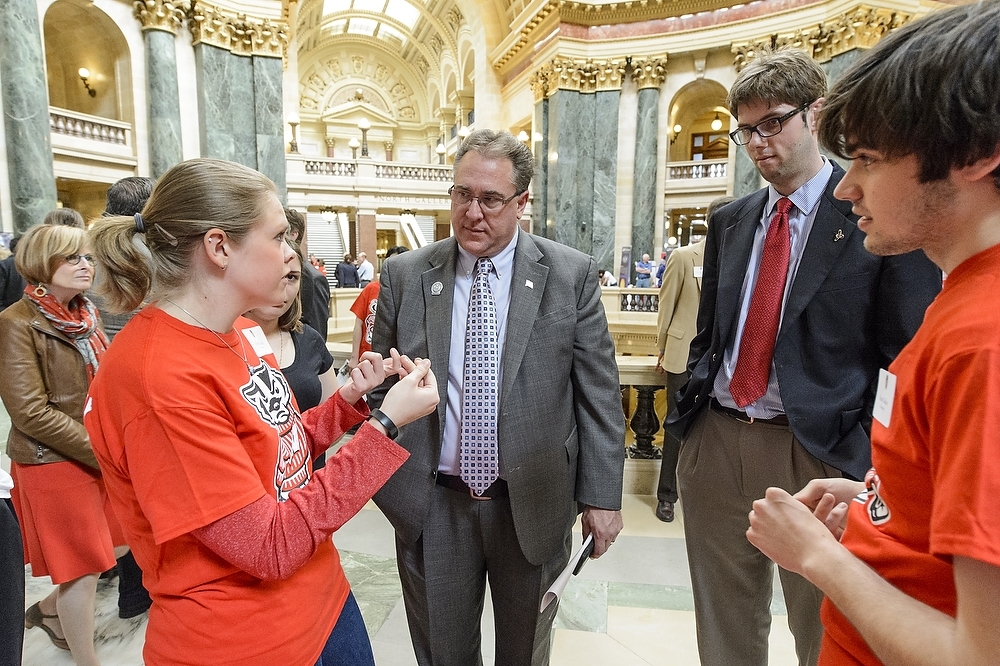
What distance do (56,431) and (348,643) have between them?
1.60 metres

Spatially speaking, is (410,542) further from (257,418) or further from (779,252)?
(779,252)

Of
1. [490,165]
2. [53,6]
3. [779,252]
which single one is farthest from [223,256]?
[53,6]

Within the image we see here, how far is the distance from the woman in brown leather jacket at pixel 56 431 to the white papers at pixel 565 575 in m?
1.91

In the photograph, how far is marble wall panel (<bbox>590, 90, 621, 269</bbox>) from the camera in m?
16.5

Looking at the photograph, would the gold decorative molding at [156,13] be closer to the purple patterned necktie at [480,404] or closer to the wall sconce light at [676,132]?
the purple patterned necktie at [480,404]

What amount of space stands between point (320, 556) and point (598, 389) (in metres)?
1.01

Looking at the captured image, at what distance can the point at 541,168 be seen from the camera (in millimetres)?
17609

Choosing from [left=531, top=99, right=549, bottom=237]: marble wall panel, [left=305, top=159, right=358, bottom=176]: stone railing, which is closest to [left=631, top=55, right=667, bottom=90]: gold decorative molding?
[left=531, top=99, right=549, bottom=237]: marble wall panel

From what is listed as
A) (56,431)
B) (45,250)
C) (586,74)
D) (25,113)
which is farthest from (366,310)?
(586,74)

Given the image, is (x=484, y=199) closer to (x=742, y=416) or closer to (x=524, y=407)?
(x=524, y=407)

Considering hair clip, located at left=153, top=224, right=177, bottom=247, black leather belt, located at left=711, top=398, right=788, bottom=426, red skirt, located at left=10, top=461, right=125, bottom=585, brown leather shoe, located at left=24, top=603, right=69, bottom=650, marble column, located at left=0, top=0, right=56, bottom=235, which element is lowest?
brown leather shoe, located at left=24, top=603, right=69, bottom=650

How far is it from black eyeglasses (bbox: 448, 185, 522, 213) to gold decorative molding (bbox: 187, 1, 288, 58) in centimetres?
1313

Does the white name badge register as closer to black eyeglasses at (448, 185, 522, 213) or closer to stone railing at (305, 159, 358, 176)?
black eyeglasses at (448, 185, 522, 213)

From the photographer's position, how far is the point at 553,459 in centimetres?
188
